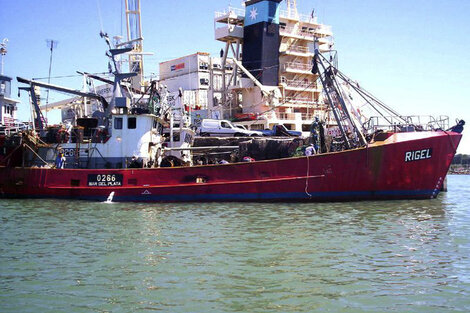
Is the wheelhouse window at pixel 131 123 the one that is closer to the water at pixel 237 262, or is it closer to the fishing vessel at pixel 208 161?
the fishing vessel at pixel 208 161

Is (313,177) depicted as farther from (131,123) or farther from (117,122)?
(117,122)

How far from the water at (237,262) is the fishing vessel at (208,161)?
136 inches

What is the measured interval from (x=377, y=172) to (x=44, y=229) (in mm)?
12894

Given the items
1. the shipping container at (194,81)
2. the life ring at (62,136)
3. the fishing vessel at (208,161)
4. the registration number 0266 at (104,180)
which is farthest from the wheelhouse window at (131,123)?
the shipping container at (194,81)

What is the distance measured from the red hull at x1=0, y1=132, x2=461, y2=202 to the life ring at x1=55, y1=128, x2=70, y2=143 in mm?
2155

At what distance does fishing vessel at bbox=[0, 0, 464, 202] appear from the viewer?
20.0 metres

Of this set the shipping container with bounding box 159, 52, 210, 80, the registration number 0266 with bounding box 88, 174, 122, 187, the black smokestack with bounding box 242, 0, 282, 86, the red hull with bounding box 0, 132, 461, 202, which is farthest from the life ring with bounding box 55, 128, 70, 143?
the shipping container with bounding box 159, 52, 210, 80

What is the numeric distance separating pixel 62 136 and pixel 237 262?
16451mm

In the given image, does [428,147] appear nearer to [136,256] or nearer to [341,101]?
[341,101]

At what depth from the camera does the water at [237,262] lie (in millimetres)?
7570

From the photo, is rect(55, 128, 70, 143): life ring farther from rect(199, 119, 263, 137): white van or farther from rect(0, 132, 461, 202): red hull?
rect(199, 119, 263, 137): white van

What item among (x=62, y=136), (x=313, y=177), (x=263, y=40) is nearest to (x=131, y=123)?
(x=62, y=136)

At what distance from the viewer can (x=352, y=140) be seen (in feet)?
72.4

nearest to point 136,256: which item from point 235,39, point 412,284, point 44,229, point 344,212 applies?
point 44,229
